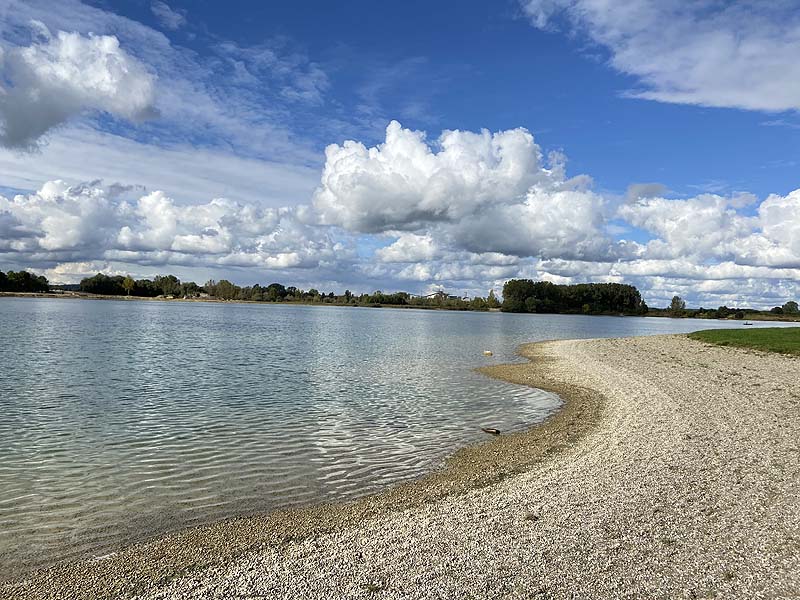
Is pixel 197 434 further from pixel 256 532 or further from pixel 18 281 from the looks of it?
pixel 18 281

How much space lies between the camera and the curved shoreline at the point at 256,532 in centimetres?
706

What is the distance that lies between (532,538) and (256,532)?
4344 mm

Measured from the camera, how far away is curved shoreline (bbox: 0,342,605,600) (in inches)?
278

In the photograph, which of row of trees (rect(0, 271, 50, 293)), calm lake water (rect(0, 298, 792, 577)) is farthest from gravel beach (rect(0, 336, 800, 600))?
row of trees (rect(0, 271, 50, 293))

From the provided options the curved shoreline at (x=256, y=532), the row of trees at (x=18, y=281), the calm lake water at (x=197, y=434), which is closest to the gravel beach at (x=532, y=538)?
the curved shoreline at (x=256, y=532)

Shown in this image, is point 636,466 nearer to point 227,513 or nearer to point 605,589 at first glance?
point 605,589

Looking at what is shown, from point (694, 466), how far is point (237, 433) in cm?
1159

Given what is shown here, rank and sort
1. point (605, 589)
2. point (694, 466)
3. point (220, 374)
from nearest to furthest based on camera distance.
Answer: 1. point (605, 589)
2. point (694, 466)
3. point (220, 374)

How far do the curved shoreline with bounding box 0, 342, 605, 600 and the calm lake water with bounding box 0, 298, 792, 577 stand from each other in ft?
1.53

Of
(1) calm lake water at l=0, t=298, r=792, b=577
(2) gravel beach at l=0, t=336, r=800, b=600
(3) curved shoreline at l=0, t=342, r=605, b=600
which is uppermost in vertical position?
(2) gravel beach at l=0, t=336, r=800, b=600

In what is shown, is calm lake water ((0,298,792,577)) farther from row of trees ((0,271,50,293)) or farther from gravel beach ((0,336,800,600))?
row of trees ((0,271,50,293))

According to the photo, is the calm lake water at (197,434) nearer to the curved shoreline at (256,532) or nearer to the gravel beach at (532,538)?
the curved shoreline at (256,532)

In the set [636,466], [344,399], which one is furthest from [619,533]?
[344,399]

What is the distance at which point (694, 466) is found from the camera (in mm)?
11586
